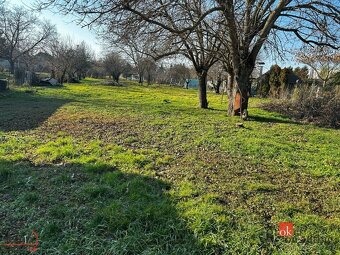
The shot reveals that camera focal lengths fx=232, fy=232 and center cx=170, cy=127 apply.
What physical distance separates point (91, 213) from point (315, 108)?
11.2 m

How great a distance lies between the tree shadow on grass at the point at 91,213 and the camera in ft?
7.91

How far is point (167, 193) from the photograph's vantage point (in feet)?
11.3

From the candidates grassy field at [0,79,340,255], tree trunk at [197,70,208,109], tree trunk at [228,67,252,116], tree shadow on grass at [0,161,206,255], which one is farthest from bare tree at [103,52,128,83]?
tree shadow on grass at [0,161,206,255]

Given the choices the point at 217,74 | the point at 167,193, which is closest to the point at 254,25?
the point at 167,193

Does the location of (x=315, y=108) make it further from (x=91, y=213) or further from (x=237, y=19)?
(x=91, y=213)

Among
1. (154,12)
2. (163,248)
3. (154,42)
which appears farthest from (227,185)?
(154,42)

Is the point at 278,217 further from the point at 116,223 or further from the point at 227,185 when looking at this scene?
the point at 116,223

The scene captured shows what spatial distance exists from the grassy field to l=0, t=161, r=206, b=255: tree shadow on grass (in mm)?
13

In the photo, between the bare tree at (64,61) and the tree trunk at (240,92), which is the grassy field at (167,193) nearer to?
the tree trunk at (240,92)

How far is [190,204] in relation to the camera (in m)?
3.13

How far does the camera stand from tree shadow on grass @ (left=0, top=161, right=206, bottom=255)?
2410 mm

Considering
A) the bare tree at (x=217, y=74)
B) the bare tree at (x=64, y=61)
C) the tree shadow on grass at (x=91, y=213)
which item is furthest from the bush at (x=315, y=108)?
the bare tree at (x=64, y=61)

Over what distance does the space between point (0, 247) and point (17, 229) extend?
28cm

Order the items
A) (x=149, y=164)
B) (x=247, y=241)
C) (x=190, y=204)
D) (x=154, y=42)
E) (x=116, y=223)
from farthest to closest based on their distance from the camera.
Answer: (x=154, y=42) → (x=149, y=164) → (x=190, y=204) → (x=116, y=223) → (x=247, y=241)
